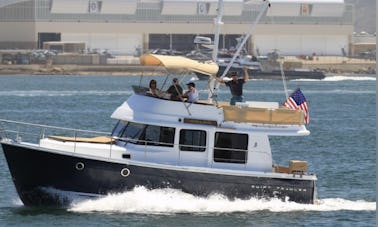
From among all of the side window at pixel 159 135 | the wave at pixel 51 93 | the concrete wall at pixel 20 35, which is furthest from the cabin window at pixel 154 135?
the concrete wall at pixel 20 35

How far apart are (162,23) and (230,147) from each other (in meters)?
124

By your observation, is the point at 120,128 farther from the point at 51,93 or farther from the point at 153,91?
the point at 51,93

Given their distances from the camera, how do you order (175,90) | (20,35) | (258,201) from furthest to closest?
(20,35) < (175,90) < (258,201)

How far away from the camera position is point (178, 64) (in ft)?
105

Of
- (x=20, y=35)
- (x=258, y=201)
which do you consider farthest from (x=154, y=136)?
(x=20, y=35)

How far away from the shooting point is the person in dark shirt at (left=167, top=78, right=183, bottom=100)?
32.0 metres

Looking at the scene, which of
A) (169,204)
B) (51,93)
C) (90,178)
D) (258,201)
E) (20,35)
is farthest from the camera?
(20,35)

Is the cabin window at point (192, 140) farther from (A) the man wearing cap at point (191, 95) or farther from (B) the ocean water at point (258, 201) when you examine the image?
(B) the ocean water at point (258, 201)

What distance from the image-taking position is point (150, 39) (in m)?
159

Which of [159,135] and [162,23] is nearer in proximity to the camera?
[159,135]

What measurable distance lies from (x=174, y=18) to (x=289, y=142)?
10371cm

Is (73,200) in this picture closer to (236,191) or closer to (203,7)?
(236,191)

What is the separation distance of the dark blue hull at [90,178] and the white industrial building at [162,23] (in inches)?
4530

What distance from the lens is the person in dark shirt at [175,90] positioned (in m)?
32.0
